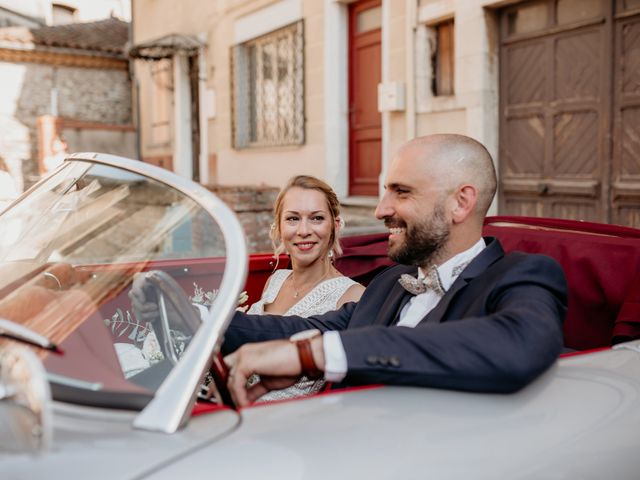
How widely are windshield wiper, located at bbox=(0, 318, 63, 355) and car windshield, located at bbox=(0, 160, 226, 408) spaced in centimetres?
2

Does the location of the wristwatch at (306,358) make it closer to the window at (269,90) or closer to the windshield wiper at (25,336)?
the windshield wiper at (25,336)

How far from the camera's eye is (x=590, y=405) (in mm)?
1482

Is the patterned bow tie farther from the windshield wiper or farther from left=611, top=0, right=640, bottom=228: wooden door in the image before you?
left=611, top=0, right=640, bottom=228: wooden door

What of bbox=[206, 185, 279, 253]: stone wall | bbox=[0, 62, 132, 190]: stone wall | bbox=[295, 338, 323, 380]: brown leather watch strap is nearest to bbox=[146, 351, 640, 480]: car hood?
bbox=[295, 338, 323, 380]: brown leather watch strap

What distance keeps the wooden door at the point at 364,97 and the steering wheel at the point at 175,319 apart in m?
6.79

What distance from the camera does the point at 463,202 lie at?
194cm

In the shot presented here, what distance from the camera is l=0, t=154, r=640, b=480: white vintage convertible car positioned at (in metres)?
1.13

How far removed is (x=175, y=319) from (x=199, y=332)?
0.31 m

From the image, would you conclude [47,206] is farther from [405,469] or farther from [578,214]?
[578,214]

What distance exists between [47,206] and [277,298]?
4.60 feet

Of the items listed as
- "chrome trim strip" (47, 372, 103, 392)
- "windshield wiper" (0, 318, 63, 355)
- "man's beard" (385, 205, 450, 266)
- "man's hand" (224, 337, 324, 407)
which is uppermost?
"man's beard" (385, 205, 450, 266)

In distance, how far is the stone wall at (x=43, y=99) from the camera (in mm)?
16516

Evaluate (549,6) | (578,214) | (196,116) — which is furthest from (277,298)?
(196,116)

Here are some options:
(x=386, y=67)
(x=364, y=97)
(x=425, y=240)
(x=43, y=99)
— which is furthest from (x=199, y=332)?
(x=43, y=99)
